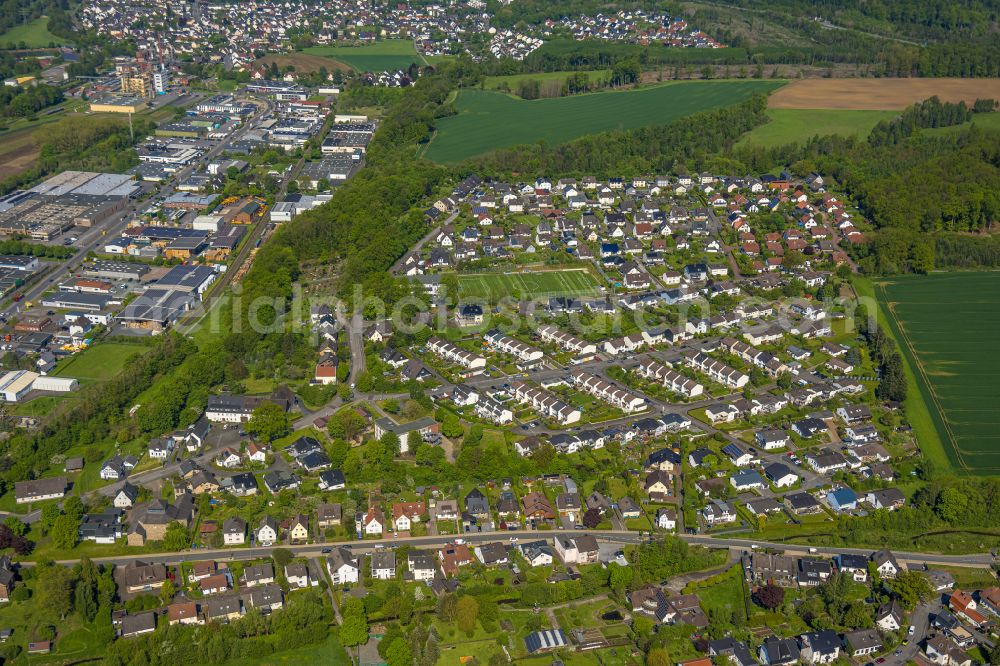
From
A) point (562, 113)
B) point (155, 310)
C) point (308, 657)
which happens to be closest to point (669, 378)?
point (308, 657)

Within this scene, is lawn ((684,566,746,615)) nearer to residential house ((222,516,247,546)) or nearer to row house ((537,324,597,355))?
residential house ((222,516,247,546))

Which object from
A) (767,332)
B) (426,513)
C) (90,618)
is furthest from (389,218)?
(90,618)

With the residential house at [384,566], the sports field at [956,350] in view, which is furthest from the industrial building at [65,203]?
the sports field at [956,350]

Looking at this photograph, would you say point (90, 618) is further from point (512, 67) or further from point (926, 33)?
point (926, 33)

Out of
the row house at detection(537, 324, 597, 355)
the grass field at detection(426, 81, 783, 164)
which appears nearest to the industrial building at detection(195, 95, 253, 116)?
the grass field at detection(426, 81, 783, 164)

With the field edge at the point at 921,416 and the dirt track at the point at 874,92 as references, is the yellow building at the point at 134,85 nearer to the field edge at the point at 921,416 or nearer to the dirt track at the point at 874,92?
the dirt track at the point at 874,92

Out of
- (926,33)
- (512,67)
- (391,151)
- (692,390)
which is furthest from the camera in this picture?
(926,33)

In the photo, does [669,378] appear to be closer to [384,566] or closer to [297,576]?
[384,566]
